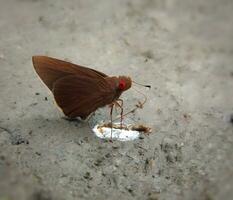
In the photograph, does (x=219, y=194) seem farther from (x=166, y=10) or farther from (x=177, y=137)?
(x=166, y=10)

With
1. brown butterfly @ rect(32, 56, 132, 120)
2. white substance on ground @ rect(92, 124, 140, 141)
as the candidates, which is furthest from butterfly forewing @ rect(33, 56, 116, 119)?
white substance on ground @ rect(92, 124, 140, 141)

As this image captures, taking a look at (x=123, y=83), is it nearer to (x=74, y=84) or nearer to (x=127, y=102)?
(x=74, y=84)

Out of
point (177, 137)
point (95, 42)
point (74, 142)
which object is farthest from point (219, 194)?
point (95, 42)

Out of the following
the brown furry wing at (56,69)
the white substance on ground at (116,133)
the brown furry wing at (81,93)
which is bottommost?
the white substance on ground at (116,133)

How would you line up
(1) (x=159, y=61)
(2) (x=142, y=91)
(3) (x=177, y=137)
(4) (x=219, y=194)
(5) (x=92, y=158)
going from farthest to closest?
(1) (x=159, y=61)
(2) (x=142, y=91)
(3) (x=177, y=137)
(5) (x=92, y=158)
(4) (x=219, y=194)

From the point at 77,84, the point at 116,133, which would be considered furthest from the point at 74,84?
the point at 116,133

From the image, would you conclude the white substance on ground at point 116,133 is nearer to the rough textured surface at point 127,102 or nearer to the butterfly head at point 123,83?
the rough textured surface at point 127,102

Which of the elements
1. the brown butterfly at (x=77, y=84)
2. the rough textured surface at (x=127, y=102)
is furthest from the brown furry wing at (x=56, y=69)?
the rough textured surface at (x=127, y=102)
